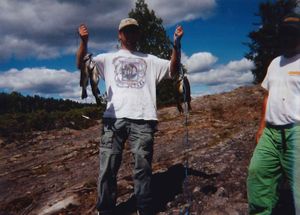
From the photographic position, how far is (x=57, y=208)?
6922mm

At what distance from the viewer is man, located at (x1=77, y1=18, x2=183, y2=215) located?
223 inches

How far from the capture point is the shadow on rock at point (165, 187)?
6.51m

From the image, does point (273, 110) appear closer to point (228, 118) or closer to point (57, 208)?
point (57, 208)

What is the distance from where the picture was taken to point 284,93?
15.3 feet

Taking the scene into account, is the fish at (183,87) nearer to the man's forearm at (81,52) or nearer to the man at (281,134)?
Answer: the man's forearm at (81,52)

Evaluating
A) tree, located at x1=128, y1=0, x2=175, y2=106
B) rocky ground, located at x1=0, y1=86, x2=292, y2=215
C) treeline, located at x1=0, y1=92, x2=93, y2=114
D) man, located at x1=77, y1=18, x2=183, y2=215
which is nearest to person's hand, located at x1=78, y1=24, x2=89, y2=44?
man, located at x1=77, y1=18, x2=183, y2=215

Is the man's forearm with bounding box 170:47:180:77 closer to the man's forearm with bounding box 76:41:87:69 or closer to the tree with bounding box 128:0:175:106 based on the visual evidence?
the man's forearm with bounding box 76:41:87:69

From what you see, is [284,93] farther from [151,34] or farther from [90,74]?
[151,34]

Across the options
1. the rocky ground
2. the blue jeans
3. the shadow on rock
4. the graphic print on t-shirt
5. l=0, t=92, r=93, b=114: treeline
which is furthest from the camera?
l=0, t=92, r=93, b=114: treeline

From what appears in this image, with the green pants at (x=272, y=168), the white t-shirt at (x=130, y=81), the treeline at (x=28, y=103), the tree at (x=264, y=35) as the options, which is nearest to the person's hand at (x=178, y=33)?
the white t-shirt at (x=130, y=81)

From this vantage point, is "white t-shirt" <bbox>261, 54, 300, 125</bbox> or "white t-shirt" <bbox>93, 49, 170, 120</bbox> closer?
"white t-shirt" <bbox>261, 54, 300, 125</bbox>

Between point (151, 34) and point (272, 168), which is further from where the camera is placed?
point (151, 34)

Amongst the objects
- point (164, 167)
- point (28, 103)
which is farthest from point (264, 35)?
point (164, 167)

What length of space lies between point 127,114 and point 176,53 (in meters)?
1.20
